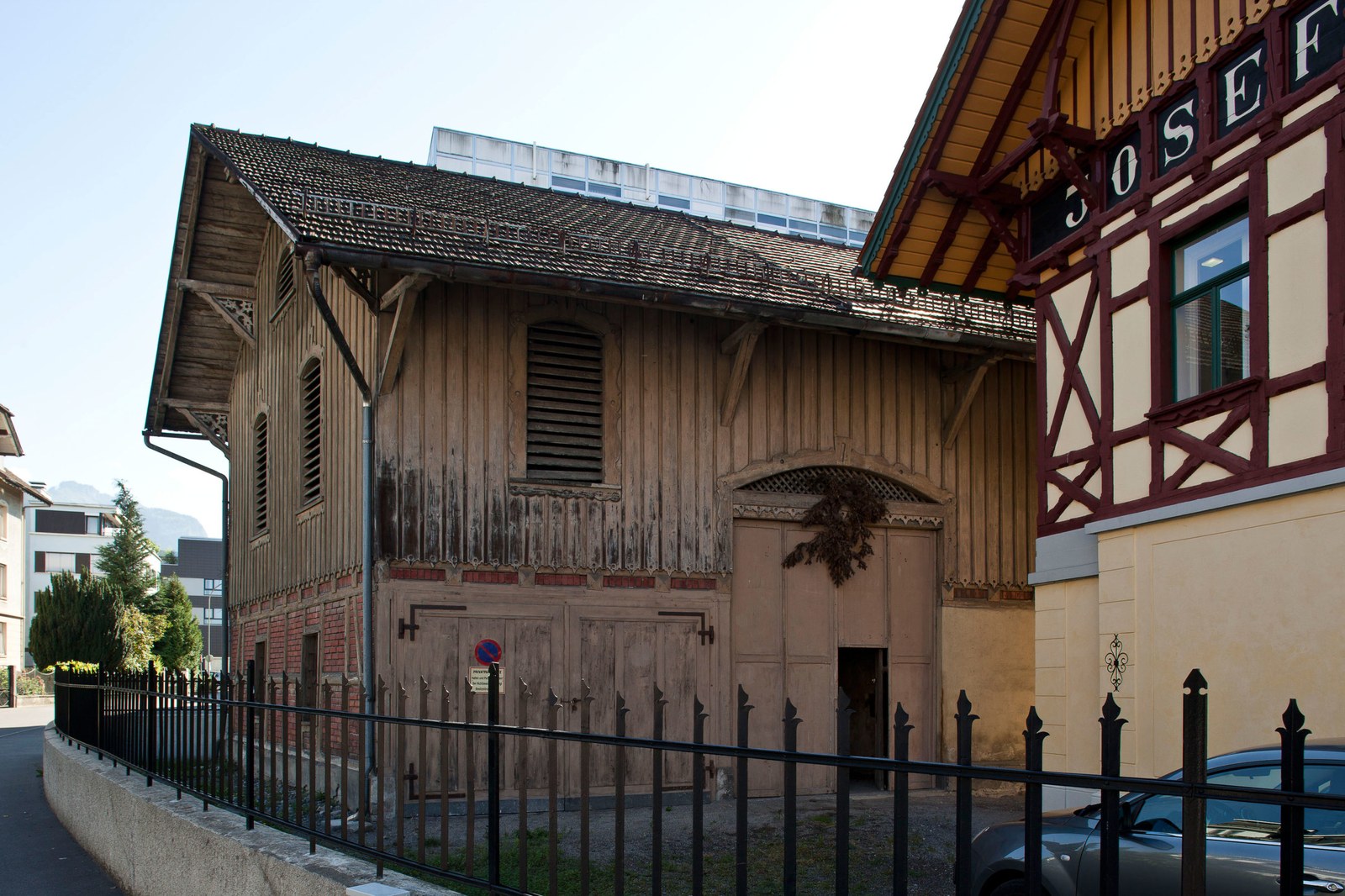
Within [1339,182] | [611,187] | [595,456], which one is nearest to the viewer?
[1339,182]

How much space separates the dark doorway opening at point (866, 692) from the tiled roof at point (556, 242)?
4.37 meters

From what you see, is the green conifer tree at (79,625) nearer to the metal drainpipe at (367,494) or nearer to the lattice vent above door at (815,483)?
the metal drainpipe at (367,494)

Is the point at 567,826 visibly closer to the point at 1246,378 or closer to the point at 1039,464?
the point at 1039,464

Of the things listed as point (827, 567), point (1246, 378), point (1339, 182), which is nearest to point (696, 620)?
point (827, 567)

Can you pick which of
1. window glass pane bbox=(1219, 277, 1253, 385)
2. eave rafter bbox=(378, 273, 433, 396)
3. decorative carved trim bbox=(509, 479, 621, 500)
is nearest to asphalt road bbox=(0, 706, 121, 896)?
eave rafter bbox=(378, 273, 433, 396)

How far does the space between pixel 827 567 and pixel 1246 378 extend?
7001 mm

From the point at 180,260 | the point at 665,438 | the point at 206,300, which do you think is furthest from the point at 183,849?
the point at 206,300

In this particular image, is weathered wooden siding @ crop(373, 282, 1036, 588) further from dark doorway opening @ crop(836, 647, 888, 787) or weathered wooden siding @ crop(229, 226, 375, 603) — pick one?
dark doorway opening @ crop(836, 647, 888, 787)

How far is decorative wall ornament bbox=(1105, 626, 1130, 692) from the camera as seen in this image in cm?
972

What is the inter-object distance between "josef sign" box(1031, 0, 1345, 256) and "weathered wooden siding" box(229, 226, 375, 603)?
725 centimetres

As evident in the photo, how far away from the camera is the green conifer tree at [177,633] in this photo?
57812 millimetres

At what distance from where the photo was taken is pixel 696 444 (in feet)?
46.9

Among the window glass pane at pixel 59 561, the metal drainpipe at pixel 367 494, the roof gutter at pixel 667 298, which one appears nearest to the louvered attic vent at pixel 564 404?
the roof gutter at pixel 667 298

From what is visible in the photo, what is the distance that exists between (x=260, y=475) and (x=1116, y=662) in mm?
13822
